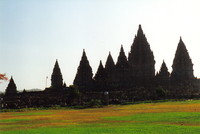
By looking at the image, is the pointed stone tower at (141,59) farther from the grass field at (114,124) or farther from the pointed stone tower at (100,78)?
the grass field at (114,124)

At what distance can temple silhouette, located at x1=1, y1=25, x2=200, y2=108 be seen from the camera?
6016cm

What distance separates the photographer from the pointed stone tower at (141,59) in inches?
3115

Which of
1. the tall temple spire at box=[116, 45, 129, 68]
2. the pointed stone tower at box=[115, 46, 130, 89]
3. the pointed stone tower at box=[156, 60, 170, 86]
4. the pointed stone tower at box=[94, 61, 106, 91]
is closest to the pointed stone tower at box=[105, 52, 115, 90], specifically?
the pointed stone tower at box=[94, 61, 106, 91]

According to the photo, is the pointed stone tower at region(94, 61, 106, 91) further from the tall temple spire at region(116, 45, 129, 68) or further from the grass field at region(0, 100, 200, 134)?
the grass field at region(0, 100, 200, 134)

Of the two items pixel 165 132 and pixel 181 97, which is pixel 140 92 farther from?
pixel 165 132

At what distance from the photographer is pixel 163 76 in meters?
75.6

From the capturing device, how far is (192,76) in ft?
260

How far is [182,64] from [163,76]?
270 inches

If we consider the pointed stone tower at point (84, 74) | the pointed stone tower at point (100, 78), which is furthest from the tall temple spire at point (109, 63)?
the pointed stone tower at point (84, 74)

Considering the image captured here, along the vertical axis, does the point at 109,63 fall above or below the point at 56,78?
above

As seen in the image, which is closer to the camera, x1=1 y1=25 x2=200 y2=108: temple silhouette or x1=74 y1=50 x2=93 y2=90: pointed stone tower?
x1=1 y1=25 x2=200 y2=108: temple silhouette

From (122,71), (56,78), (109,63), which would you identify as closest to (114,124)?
(122,71)

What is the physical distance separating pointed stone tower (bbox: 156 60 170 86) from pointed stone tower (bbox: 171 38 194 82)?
8.33 feet

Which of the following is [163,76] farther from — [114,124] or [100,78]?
[114,124]
